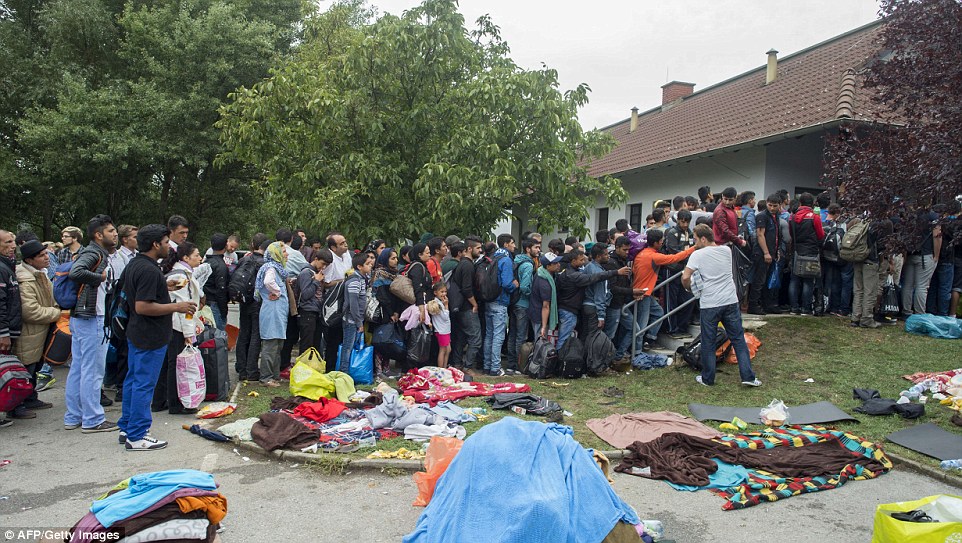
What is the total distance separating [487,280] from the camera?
9.00 metres

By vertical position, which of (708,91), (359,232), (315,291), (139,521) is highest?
(708,91)

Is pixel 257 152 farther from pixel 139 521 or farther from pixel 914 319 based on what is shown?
pixel 914 319

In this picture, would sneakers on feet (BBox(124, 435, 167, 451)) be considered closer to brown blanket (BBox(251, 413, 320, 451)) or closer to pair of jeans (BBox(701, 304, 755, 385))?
brown blanket (BBox(251, 413, 320, 451))

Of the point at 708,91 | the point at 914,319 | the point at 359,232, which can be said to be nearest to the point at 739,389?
the point at 914,319

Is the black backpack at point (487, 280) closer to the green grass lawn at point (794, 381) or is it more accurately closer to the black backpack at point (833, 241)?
the green grass lawn at point (794, 381)

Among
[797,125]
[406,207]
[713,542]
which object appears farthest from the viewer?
[797,125]

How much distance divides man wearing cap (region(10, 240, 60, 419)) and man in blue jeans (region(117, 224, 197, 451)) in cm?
204

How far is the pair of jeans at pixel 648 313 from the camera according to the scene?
951cm

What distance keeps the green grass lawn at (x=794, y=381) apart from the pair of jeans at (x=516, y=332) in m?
0.63

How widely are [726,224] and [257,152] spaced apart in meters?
8.35

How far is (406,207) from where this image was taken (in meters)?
10.9

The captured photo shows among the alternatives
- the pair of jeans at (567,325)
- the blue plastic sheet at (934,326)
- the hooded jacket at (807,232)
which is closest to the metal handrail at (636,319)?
the pair of jeans at (567,325)

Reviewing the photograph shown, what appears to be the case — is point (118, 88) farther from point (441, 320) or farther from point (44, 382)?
point (441, 320)

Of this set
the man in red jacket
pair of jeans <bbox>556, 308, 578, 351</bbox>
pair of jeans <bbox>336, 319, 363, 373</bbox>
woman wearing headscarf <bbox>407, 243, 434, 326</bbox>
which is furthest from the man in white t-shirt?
pair of jeans <bbox>336, 319, 363, 373</bbox>
